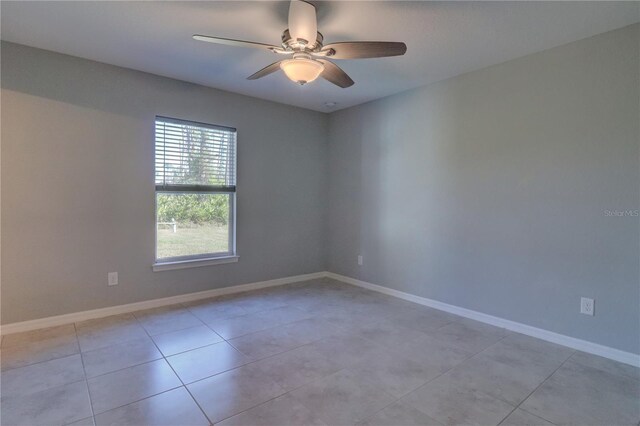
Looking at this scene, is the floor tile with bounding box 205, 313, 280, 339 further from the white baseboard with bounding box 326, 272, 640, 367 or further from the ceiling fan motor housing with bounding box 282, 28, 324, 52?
the ceiling fan motor housing with bounding box 282, 28, 324, 52

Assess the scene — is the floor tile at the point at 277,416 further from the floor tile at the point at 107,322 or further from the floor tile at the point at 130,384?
the floor tile at the point at 107,322

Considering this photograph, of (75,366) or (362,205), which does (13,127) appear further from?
(362,205)

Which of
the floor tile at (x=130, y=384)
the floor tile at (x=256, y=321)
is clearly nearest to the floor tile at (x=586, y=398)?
the floor tile at (x=256, y=321)

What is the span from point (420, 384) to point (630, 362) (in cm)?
163

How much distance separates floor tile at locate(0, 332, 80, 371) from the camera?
232 cm

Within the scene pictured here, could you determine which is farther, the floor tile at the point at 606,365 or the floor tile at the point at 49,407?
the floor tile at the point at 606,365

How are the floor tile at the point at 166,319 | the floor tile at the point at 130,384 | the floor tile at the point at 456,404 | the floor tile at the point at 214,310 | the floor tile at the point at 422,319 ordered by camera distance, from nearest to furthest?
the floor tile at the point at 456,404 < the floor tile at the point at 130,384 < the floor tile at the point at 166,319 < the floor tile at the point at 422,319 < the floor tile at the point at 214,310

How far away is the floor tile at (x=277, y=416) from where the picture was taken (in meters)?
1.74

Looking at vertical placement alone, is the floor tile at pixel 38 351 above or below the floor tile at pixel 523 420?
above

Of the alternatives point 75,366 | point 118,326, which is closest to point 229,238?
point 118,326

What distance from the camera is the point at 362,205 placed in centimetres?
447

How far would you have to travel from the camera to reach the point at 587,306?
2.62 m

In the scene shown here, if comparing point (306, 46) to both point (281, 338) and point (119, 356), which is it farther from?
Answer: point (119, 356)

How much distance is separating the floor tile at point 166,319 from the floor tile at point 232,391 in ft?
3.28
